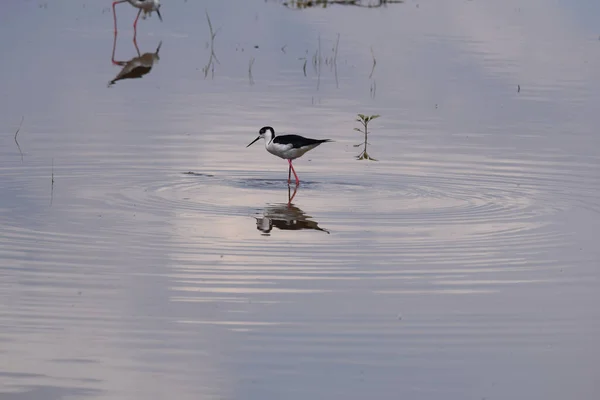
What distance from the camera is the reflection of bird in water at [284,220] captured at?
1207 cm

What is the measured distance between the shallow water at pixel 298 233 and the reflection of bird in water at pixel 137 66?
10.6 inches

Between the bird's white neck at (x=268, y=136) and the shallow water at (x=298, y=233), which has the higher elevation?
the bird's white neck at (x=268, y=136)

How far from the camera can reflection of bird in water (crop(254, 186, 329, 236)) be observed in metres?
12.1

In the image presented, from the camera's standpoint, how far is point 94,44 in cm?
2836

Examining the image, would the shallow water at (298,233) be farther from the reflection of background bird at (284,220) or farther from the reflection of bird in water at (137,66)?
the reflection of bird in water at (137,66)

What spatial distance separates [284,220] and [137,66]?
13.0 meters

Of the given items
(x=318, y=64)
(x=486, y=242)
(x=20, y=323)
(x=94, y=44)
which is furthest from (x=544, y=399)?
Result: (x=94, y=44)

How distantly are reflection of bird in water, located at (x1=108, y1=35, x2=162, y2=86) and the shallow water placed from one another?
270 millimetres

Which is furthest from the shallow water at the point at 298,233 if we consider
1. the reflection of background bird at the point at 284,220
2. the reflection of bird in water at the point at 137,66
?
the reflection of bird in water at the point at 137,66

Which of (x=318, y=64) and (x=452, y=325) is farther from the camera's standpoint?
(x=318, y=64)

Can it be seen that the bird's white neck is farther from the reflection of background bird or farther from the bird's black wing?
the reflection of background bird

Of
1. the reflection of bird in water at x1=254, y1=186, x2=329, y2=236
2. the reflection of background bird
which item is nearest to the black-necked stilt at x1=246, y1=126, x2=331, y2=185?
the reflection of bird in water at x1=254, y1=186, x2=329, y2=236

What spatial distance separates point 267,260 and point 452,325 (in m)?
2.13

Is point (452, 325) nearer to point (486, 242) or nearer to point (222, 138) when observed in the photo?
point (486, 242)
